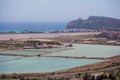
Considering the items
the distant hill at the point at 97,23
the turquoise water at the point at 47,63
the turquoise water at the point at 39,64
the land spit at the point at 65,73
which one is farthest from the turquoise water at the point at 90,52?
the distant hill at the point at 97,23

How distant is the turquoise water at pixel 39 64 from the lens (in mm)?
9701

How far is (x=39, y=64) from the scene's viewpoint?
10.7 meters

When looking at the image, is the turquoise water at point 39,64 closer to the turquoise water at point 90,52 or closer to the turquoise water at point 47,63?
the turquoise water at point 47,63

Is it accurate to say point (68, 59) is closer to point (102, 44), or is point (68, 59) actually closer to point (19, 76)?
point (19, 76)

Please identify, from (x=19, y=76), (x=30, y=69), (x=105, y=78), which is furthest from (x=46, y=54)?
(x=105, y=78)

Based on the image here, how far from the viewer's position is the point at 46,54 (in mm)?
13211

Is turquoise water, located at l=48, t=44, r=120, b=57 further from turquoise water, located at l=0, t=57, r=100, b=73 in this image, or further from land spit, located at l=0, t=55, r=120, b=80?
land spit, located at l=0, t=55, r=120, b=80

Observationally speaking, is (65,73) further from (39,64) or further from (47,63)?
(47,63)

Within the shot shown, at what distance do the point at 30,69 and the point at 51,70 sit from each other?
64 centimetres

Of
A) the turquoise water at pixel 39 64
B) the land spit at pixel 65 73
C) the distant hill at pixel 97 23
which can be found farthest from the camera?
the distant hill at pixel 97 23

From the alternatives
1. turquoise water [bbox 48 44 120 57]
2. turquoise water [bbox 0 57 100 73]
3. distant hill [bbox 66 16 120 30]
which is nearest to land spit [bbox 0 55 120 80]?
turquoise water [bbox 0 57 100 73]

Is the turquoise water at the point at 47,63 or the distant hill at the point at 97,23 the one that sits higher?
the distant hill at the point at 97,23

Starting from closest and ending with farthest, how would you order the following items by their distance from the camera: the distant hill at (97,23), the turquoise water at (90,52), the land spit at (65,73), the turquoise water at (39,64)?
the land spit at (65,73)
the turquoise water at (39,64)
the turquoise water at (90,52)
the distant hill at (97,23)

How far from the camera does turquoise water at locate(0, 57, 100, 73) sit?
31.8ft
